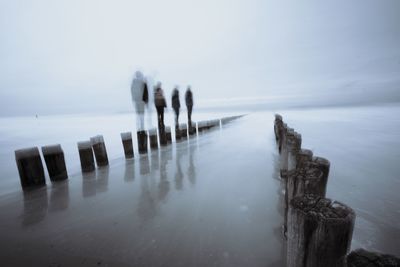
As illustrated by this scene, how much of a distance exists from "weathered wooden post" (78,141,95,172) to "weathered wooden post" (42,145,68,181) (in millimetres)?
488

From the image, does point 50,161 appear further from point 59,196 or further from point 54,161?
point 59,196

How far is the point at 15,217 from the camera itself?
293cm

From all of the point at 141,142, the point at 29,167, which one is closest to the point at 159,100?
the point at 141,142

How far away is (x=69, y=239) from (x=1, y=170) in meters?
5.42

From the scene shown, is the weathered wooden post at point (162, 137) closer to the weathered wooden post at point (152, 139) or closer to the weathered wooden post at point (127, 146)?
the weathered wooden post at point (152, 139)

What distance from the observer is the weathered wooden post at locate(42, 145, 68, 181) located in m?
4.25

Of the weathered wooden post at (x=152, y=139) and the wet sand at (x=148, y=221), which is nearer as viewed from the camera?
the wet sand at (x=148, y=221)

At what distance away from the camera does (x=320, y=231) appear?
1199 millimetres

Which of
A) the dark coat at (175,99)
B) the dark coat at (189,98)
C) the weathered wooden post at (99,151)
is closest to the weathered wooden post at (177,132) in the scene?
the dark coat at (175,99)

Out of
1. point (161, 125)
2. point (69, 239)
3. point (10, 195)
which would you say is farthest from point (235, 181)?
point (161, 125)

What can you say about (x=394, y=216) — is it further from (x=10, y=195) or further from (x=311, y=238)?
(x=10, y=195)

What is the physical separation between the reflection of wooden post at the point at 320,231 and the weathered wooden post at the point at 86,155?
491cm

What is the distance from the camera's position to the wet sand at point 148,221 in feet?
6.91

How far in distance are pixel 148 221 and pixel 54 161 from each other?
301 centimetres
